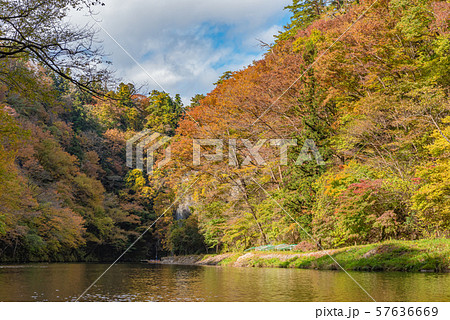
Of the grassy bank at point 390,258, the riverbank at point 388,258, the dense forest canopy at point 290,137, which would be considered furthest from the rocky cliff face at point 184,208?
the grassy bank at point 390,258

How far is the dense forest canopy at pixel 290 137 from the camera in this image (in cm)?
1099

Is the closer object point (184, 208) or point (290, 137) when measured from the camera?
point (290, 137)

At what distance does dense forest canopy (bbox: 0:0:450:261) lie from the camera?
11.0 meters

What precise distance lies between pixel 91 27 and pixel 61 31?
62cm

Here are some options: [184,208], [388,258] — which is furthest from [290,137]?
[184,208]

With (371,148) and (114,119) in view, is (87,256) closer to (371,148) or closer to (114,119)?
(114,119)

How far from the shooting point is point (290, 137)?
25438 mm

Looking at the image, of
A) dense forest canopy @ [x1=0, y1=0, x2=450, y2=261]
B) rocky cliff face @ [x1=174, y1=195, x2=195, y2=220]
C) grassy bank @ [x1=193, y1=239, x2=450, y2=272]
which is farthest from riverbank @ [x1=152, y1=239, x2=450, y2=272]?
rocky cliff face @ [x1=174, y1=195, x2=195, y2=220]

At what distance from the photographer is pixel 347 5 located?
2886 centimetres

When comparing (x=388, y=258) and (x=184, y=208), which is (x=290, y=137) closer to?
(x=388, y=258)

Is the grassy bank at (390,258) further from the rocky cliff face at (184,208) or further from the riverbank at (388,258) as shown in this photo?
the rocky cliff face at (184,208)

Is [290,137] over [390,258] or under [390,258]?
over

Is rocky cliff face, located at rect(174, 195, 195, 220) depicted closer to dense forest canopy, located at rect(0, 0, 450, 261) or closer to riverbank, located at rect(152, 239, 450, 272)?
dense forest canopy, located at rect(0, 0, 450, 261)

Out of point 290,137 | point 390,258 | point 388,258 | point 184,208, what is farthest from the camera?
point 184,208
